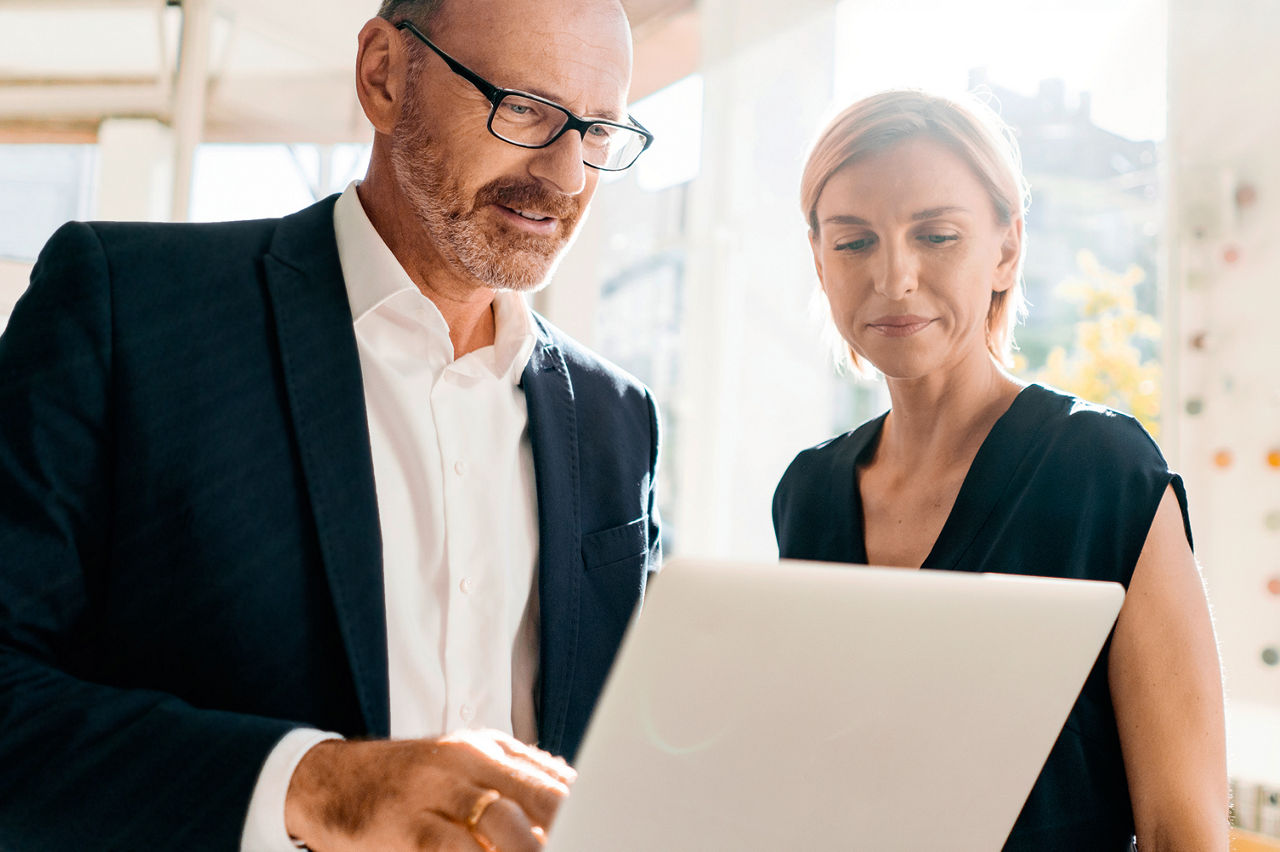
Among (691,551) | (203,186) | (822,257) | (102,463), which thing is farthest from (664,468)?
(102,463)

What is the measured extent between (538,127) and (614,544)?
24.0 inches

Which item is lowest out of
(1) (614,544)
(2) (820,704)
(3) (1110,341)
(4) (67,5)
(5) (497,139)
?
(2) (820,704)

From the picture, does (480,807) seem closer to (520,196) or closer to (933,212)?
(520,196)

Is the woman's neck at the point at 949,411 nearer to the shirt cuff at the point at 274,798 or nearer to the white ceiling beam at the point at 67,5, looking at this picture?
the shirt cuff at the point at 274,798

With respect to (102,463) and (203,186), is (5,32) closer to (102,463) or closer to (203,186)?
(203,186)

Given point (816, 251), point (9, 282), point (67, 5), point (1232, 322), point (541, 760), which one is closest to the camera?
Result: point (541, 760)

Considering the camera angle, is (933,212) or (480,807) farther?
(933,212)

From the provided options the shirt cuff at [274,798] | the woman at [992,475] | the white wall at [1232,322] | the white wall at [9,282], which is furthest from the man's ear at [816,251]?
the white wall at [9,282]

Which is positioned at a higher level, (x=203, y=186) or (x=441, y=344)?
(x=203, y=186)

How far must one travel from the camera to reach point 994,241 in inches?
56.5

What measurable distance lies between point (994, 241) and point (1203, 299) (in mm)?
1550

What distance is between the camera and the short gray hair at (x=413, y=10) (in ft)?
4.61

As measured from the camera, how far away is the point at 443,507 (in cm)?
134

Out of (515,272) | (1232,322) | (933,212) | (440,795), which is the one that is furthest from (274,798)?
(1232,322)
